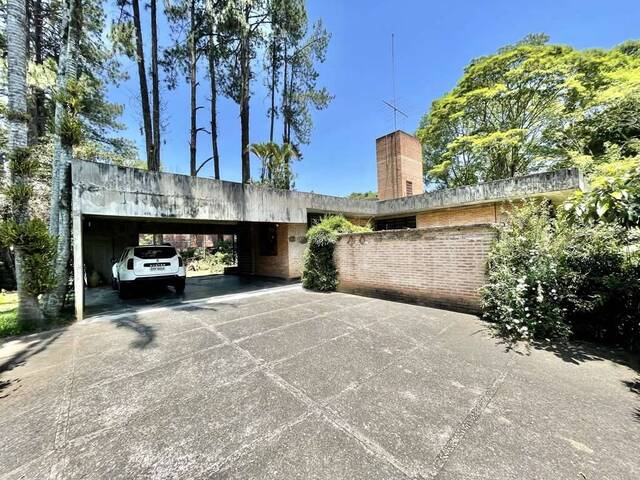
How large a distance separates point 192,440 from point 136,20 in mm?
15278

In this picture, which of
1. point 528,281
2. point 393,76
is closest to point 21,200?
point 528,281

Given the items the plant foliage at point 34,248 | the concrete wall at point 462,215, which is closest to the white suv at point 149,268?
the plant foliage at point 34,248

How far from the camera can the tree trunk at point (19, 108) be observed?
4.82m

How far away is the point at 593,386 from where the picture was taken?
2596 mm

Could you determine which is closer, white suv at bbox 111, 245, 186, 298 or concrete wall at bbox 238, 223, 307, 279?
white suv at bbox 111, 245, 186, 298

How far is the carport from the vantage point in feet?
17.9

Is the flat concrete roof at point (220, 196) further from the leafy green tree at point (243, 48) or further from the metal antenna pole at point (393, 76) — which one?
the metal antenna pole at point (393, 76)

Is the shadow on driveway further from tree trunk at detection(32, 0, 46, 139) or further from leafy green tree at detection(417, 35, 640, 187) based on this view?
leafy green tree at detection(417, 35, 640, 187)

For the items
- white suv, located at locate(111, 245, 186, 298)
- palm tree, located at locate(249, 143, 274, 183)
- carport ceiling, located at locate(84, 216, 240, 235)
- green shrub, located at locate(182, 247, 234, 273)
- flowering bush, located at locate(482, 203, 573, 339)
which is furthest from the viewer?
green shrub, located at locate(182, 247, 234, 273)

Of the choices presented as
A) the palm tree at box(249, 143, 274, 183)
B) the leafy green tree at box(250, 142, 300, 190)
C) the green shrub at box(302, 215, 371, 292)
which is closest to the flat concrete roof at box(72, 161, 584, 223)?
the green shrub at box(302, 215, 371, 292)

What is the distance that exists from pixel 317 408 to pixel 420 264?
14.8 ft

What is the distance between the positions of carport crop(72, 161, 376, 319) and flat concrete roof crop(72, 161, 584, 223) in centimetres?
2

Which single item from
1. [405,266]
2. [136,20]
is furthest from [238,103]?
[405,266]

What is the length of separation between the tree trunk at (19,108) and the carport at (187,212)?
70 centimetres
